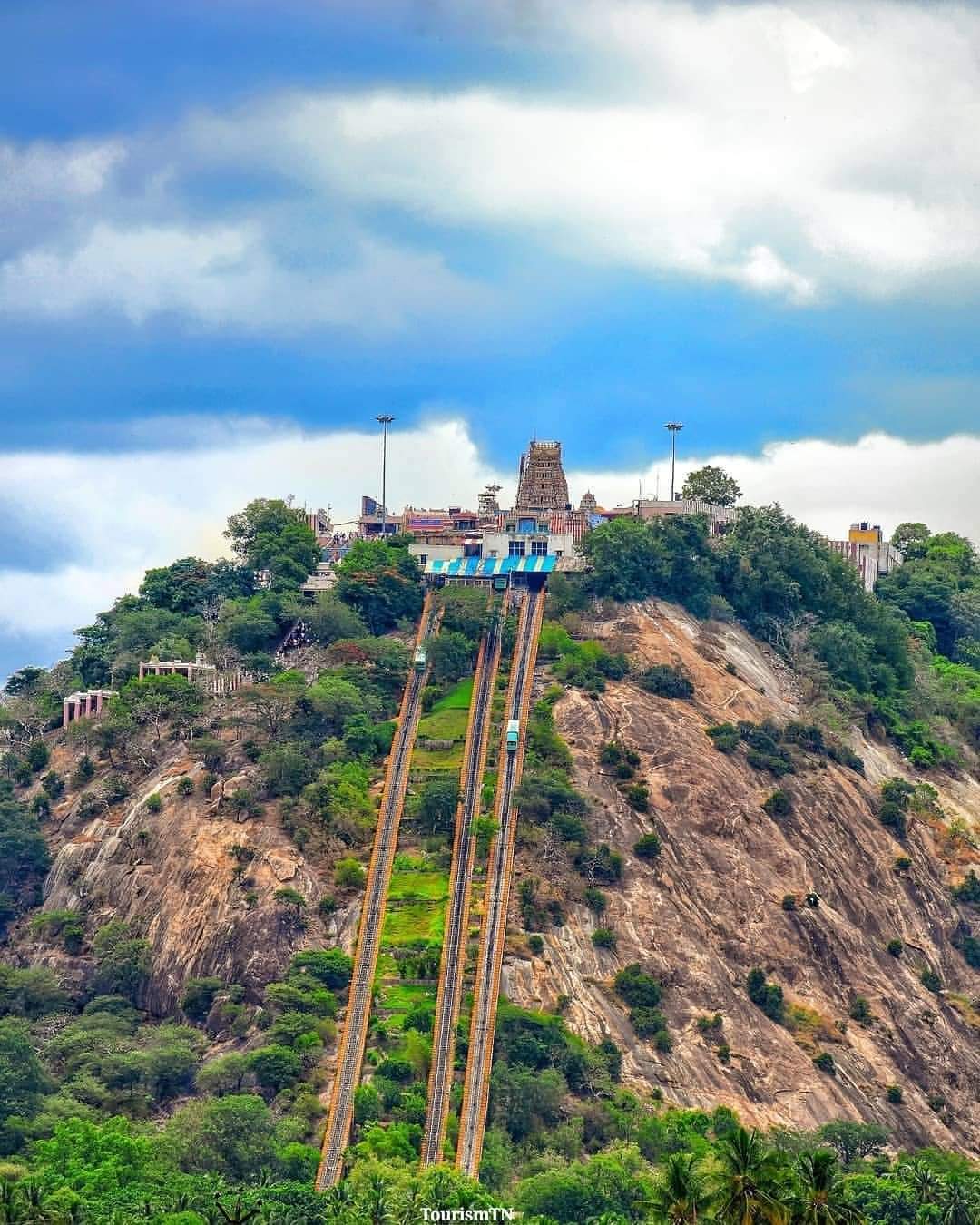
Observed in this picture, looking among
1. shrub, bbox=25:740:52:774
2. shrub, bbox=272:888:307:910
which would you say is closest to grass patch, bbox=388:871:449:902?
shrub, bbox=272:888:307:910

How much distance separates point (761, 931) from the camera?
136 metres

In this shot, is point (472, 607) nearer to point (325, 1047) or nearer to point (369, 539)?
point (369, 539)

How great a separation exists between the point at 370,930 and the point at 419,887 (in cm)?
459

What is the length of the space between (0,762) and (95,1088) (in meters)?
40.9

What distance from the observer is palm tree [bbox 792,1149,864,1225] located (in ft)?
270

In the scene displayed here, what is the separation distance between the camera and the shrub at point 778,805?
472ft

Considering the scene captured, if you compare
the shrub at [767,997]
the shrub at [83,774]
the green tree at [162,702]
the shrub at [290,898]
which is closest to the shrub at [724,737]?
the shrub at [767,997]

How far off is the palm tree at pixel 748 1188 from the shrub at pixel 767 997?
46.1 meters

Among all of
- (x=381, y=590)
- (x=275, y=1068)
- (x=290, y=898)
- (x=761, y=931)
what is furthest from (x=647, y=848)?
(x=381, y=590)

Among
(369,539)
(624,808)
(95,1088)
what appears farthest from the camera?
(369,539)

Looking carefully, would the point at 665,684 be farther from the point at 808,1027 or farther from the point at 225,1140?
the point at 225,1140

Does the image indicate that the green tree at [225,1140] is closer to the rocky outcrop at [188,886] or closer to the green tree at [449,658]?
the rocky outcrop at [188,886]

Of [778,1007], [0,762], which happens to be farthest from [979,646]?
[0,762]

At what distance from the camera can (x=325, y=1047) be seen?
12075 centimetres
